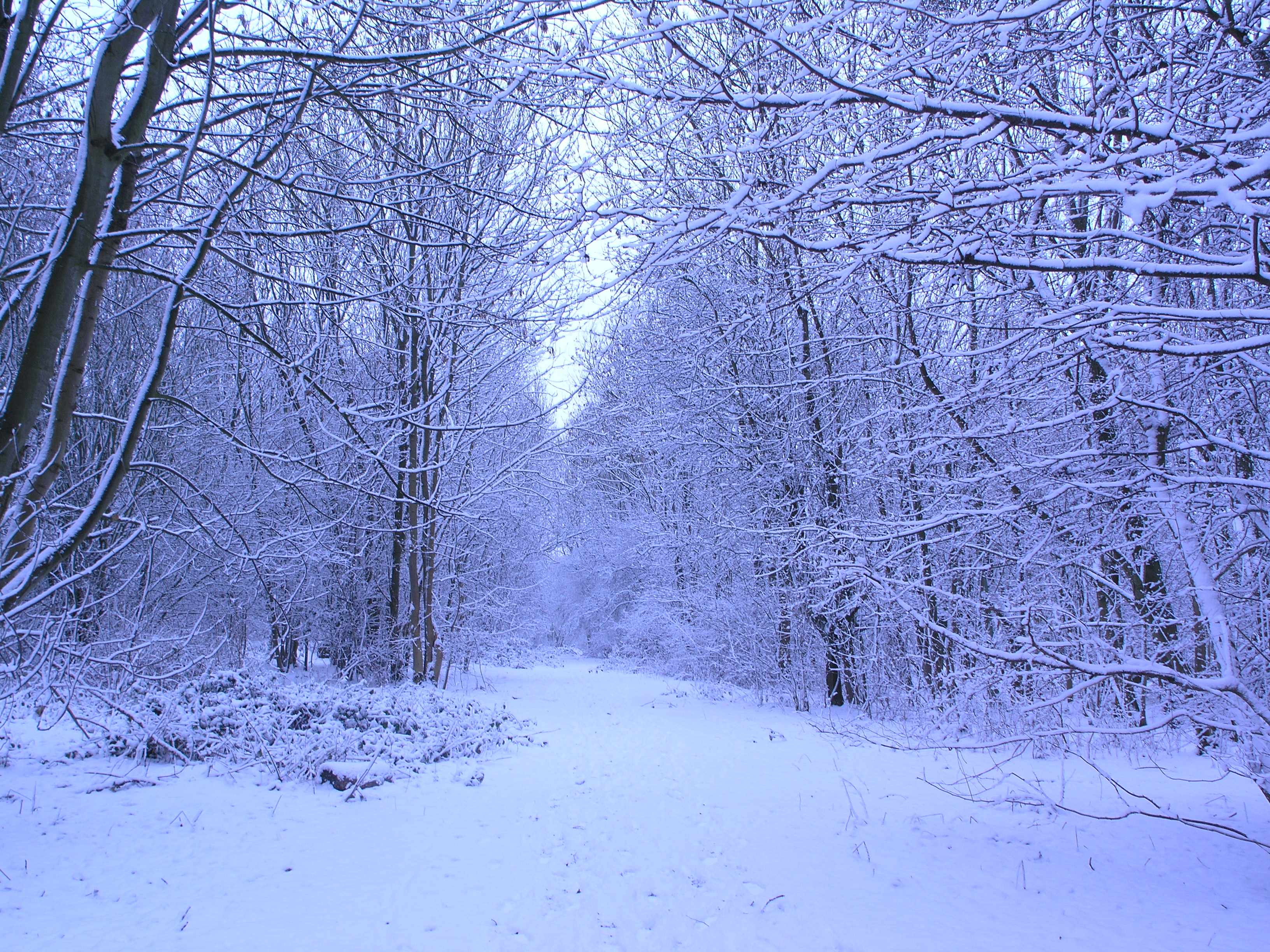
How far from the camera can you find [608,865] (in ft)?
13.5

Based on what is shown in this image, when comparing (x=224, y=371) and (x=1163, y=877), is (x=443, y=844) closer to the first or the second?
(x=1163, y=877)

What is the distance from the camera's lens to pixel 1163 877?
12.4 feet

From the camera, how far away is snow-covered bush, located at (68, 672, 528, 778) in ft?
19.5

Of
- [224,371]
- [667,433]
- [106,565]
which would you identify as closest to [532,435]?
[667,433]

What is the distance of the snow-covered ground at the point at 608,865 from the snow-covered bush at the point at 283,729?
27 centimetres

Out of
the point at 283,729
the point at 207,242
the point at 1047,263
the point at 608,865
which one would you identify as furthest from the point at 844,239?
the point at 283,729

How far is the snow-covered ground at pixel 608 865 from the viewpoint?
10.4 ft

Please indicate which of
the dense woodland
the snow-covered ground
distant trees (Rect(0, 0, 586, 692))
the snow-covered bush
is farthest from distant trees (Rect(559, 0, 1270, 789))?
the snow-covered bush

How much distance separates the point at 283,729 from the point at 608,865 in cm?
399

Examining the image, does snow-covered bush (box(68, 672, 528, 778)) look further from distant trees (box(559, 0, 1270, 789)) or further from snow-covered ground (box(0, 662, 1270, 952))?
distant trees (box(559, 0, 1270, 789))

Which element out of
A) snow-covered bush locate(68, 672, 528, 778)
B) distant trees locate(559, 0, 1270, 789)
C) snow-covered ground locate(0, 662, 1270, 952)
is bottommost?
snow-covered ground locate(0, 662, 1270, 952)

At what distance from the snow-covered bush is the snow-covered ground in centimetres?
27

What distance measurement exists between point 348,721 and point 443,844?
313 centimetres

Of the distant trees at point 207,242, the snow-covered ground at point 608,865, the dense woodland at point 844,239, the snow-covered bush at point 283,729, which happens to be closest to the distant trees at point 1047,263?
the dense woodland at point 844,239
